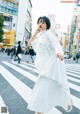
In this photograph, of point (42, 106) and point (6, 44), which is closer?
point (42, 106)

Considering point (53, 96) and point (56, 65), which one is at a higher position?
point (56, 65)

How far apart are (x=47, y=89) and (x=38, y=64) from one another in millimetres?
362

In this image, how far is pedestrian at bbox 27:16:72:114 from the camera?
188 inches

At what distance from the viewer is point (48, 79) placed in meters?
4.86

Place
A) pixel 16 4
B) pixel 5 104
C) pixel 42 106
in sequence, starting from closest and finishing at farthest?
pixel 42 106 < pixel 5 104 < pixel 16 4

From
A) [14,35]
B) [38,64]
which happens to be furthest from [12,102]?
[14,35]

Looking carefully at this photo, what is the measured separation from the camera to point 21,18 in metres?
111

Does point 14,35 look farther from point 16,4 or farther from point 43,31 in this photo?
point 43,31

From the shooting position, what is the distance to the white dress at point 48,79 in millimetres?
4770

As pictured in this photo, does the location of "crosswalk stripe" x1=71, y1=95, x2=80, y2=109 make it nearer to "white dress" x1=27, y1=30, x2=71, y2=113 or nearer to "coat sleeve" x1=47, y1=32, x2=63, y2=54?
"white dress" x1=27, y1=30, x2=71, y2=113

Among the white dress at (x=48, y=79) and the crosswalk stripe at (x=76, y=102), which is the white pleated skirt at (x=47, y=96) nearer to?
the white dress at (x=48, y=79)

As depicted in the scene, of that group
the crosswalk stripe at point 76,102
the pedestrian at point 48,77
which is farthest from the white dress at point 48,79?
the crosswalk stripe at point 76,102

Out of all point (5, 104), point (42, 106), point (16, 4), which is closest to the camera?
point (42, 106)

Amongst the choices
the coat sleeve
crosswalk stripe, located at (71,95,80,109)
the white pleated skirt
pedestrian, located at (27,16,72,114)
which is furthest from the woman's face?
crosswalk stripe, located at (71,95,80,109)
